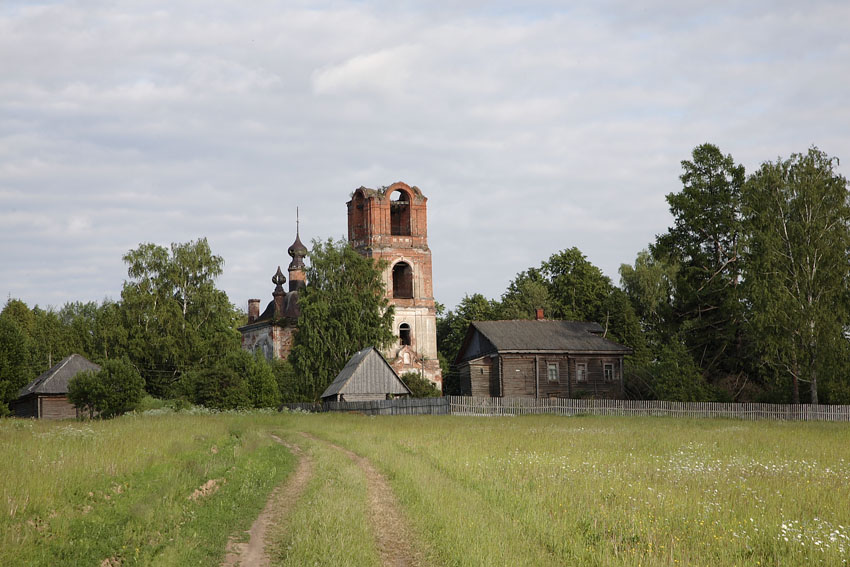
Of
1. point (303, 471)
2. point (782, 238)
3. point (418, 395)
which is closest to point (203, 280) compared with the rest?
point (418, 395)

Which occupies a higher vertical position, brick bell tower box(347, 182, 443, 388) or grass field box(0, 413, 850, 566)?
brick bell tower box(347, 182, 443, 388)

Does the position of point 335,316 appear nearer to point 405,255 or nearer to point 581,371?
point 405,255

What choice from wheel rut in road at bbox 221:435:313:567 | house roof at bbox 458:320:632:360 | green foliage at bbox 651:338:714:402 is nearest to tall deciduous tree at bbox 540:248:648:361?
house roof at bbox 458:320:632:360

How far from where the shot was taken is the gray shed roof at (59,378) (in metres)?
48.1

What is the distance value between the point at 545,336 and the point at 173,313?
2633cm

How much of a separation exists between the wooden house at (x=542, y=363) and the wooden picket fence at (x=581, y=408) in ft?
34.4

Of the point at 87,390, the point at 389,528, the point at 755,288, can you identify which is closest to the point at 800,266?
the point at 755,288

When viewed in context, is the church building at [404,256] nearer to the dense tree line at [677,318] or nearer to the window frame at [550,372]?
the dense tree line at [677,318]

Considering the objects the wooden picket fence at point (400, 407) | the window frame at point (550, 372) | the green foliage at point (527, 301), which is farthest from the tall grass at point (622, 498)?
the green foliage at point (527, 301)

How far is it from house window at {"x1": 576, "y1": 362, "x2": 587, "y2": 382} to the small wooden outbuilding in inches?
544

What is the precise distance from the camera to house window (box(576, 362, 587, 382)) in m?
57.8

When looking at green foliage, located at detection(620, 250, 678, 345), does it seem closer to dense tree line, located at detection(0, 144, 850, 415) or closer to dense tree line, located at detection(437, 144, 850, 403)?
dense tree line, located at detection(0, 144, 850, 415)

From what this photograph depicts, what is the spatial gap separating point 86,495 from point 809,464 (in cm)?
1522

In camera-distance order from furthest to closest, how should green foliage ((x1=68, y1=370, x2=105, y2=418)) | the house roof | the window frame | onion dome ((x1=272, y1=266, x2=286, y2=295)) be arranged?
1. onion dome ((x1=272, y1=266, x2=286, y2=295))
2. the window frame
3. the house roof
4. green foliage ((x1=68, y1=370, x2=105, y2=418))
